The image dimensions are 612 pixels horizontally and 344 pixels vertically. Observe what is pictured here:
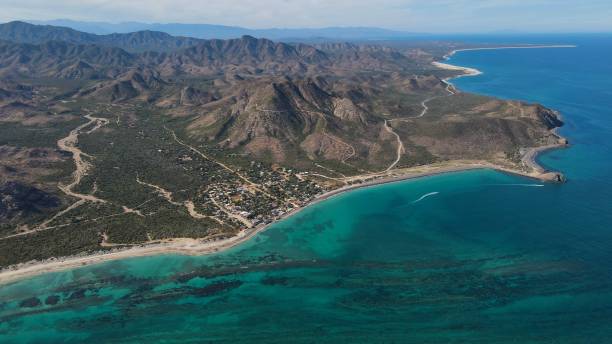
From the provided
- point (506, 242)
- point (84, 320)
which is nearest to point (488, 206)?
point (506, 242)

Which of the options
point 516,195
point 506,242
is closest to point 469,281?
point 506,242

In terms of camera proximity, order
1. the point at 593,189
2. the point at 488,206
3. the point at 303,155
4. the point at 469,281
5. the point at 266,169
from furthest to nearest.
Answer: the point at 303,155 < the point at 266,169 < the point at 593,189 < the point at 488,206 < the point at 469,281

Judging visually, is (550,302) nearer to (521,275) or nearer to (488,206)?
(521,275)

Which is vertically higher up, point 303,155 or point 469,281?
point 303,155

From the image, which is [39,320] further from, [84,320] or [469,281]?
[469,281]

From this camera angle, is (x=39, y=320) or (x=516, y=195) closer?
(x=39, y=320)

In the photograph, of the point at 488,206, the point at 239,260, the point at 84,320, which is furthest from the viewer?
the point at 488,206
